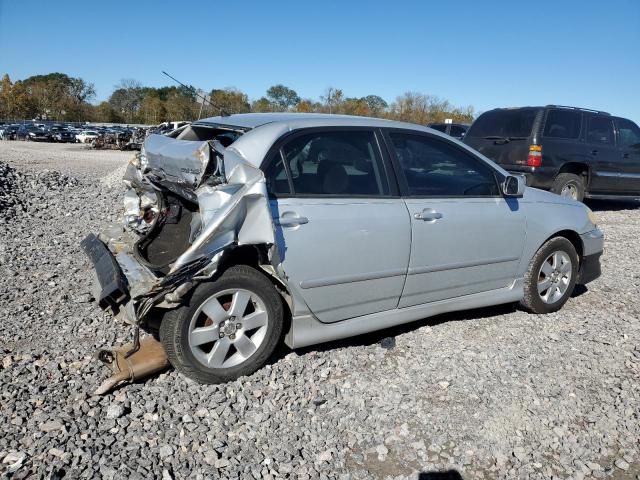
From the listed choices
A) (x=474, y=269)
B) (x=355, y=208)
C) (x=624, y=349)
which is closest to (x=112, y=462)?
(x=355, y=208)

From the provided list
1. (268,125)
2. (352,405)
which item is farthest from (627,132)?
(352,405)

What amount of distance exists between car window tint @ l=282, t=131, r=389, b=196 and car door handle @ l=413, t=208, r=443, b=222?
29 cm

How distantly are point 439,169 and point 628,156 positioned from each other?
26.2 feet

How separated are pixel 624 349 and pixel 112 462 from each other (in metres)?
3.69

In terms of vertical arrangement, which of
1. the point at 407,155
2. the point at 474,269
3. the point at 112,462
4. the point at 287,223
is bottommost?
the point at 112,462

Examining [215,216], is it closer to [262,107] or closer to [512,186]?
[512,186]

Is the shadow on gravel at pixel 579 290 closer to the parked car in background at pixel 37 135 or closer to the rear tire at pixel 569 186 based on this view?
the rear tire at pixel 569 186

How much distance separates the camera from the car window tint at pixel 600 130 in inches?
384

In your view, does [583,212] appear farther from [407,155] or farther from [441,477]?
[441,477]

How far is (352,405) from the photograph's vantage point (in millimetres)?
3240

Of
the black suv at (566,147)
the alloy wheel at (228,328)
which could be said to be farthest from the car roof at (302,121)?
the black suv at (566,147)

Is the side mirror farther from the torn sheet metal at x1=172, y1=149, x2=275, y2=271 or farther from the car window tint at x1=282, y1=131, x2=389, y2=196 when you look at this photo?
the torn sheet metal at x1=172, y1=149, x2=275, y2=271

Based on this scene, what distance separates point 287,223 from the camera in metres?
3.26

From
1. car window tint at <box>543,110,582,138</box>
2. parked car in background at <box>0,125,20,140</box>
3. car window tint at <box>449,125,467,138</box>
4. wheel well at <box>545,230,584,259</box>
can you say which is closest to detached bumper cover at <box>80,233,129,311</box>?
wheel well at <box>545,230,584,259</box>
